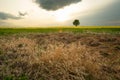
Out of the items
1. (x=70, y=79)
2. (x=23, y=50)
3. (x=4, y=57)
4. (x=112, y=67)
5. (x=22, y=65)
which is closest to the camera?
(x=70, y=79)

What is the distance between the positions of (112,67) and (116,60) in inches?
39.5

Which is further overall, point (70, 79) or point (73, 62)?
point (73, 62)

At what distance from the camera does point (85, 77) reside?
5418mm

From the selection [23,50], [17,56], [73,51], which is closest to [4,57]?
[17,56]

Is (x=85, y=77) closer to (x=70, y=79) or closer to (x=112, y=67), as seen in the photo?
(x=70, y=79)

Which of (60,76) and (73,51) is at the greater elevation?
(73,51)

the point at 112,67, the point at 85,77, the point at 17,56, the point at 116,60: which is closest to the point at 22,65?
the point at 17,56

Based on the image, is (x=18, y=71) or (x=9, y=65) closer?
(x=18, y=71)

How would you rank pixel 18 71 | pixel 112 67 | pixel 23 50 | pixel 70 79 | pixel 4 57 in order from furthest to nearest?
pixel 23 50, pixel 4 57, pixel 112 67, pixel 18 71, pixel 70 79

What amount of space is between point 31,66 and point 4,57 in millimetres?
1662

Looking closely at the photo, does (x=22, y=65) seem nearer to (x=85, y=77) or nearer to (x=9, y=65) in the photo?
(x=9, y=65)

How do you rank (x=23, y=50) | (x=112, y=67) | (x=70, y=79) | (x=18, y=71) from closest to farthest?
1. (x=70, y=79)
2. (x=18, y=71)
3. (x=112, y=67)
4. (x=23, y=50)

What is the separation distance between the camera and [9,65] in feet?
19.9

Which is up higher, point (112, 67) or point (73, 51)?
point (73, 51)
